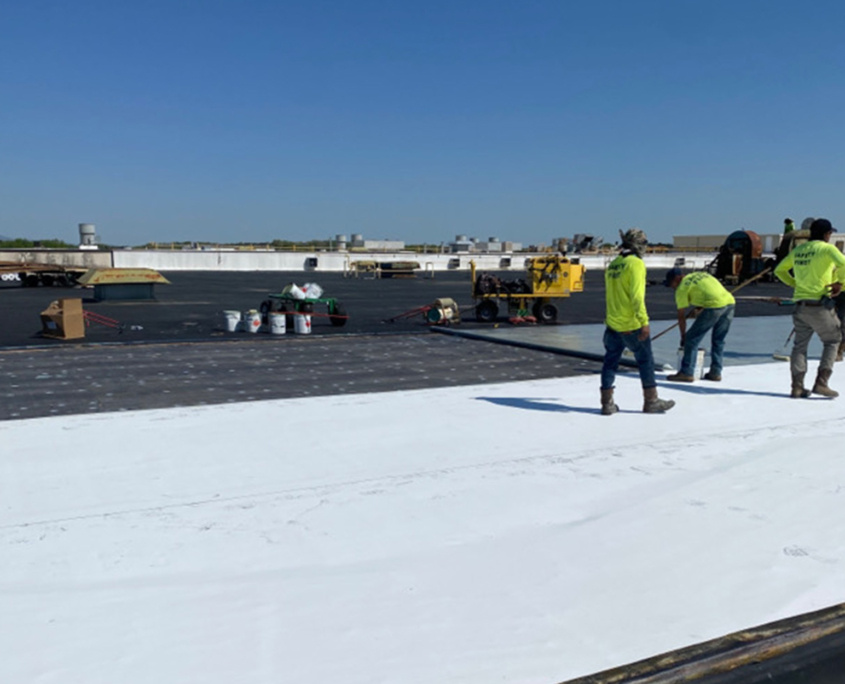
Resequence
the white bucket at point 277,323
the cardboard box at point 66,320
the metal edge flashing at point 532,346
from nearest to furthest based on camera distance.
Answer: the metal edge flashing at point 532,346, the cardboard box at point 66,320, the white bucket at point 277,323

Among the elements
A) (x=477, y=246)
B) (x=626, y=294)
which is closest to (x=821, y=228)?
(x=626, y=294)

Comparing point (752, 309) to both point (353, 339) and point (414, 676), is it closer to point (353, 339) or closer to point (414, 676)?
point (353, 339)

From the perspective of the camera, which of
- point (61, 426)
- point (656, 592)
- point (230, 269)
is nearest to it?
point (656, 592)

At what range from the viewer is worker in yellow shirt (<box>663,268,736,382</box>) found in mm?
8289

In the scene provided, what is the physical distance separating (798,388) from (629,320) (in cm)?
232

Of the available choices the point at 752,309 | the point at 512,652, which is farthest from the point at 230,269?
the point at 512,652

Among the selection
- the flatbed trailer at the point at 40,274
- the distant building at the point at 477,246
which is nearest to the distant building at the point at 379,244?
the distant building at the point at 477,246

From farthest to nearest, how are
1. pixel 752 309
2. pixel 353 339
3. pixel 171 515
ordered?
pixel 752 309 < pixel 353 339 < pixel 171 515

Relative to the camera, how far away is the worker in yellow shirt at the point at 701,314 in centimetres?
829

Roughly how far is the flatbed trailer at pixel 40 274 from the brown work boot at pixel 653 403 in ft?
86.1

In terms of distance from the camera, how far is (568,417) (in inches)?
272

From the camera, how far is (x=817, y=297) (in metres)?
7.39

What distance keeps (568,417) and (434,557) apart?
3354 millimetres

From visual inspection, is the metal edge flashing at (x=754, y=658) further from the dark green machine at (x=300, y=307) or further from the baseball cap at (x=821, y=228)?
the dark green machine at (x=300, y=307)
